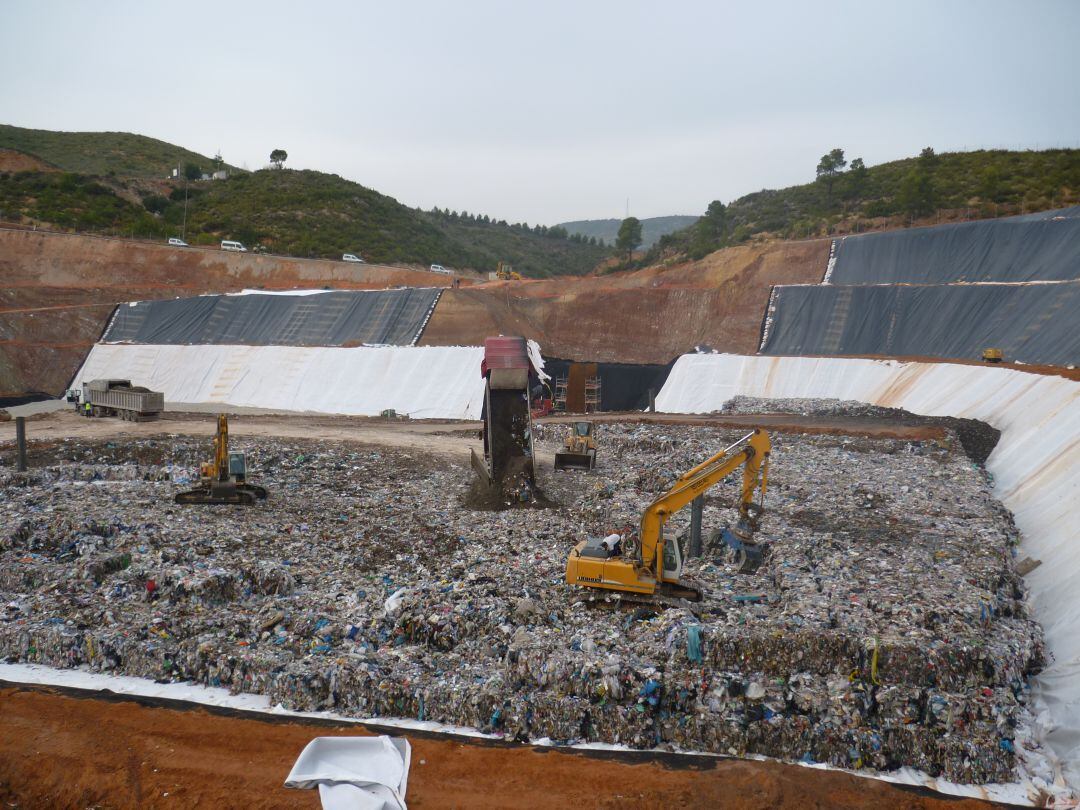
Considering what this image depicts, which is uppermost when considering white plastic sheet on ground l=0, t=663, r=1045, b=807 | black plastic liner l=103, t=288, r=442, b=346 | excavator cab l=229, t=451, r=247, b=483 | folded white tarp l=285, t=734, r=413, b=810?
black plastic liner l=103, t=288, r=442, b=346

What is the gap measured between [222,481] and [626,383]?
22.8 meters

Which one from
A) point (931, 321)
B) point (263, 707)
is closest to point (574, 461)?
point (263, 707)

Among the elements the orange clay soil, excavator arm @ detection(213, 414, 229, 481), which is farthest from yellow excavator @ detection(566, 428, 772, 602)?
excavator arm @ detection(213, 414, 229, 481)

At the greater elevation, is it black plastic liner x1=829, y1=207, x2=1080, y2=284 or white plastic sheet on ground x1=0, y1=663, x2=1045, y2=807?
black plastic liner x1=829, y1=207, x2=1080, y2=284

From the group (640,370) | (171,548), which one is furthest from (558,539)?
(640,370)

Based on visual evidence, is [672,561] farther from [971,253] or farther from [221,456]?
[971,253]

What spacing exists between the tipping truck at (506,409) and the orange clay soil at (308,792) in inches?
346

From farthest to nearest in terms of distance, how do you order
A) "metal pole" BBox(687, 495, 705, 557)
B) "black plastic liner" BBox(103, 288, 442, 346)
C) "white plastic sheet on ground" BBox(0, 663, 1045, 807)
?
"black plastic liner" BBox(103, 288, 442, 346)
"metal pole" BBox(687, 495, 705, 557)
"white plastic sheet on ground" BBox(0, 663, 1045, 807)

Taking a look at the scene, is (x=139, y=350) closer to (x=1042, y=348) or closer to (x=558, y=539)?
(x=558, y=539)

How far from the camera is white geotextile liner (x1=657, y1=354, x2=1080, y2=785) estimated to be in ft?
Answer: 30.7

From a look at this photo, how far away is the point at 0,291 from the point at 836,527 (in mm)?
44640

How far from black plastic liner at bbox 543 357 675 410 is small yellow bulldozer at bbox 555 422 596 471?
1461 cm

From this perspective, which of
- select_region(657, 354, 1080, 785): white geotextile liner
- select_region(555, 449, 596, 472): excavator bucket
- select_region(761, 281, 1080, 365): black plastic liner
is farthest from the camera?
select_region(761, 281, 1080, 365): black plastic liner

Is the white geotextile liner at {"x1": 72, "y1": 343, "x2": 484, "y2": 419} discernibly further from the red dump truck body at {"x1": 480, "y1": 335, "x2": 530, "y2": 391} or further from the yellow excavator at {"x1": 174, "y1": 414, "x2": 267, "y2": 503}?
the yellow excavator at {"x1": 174, "y1": 414, "x2": 267, "y2": 503}
